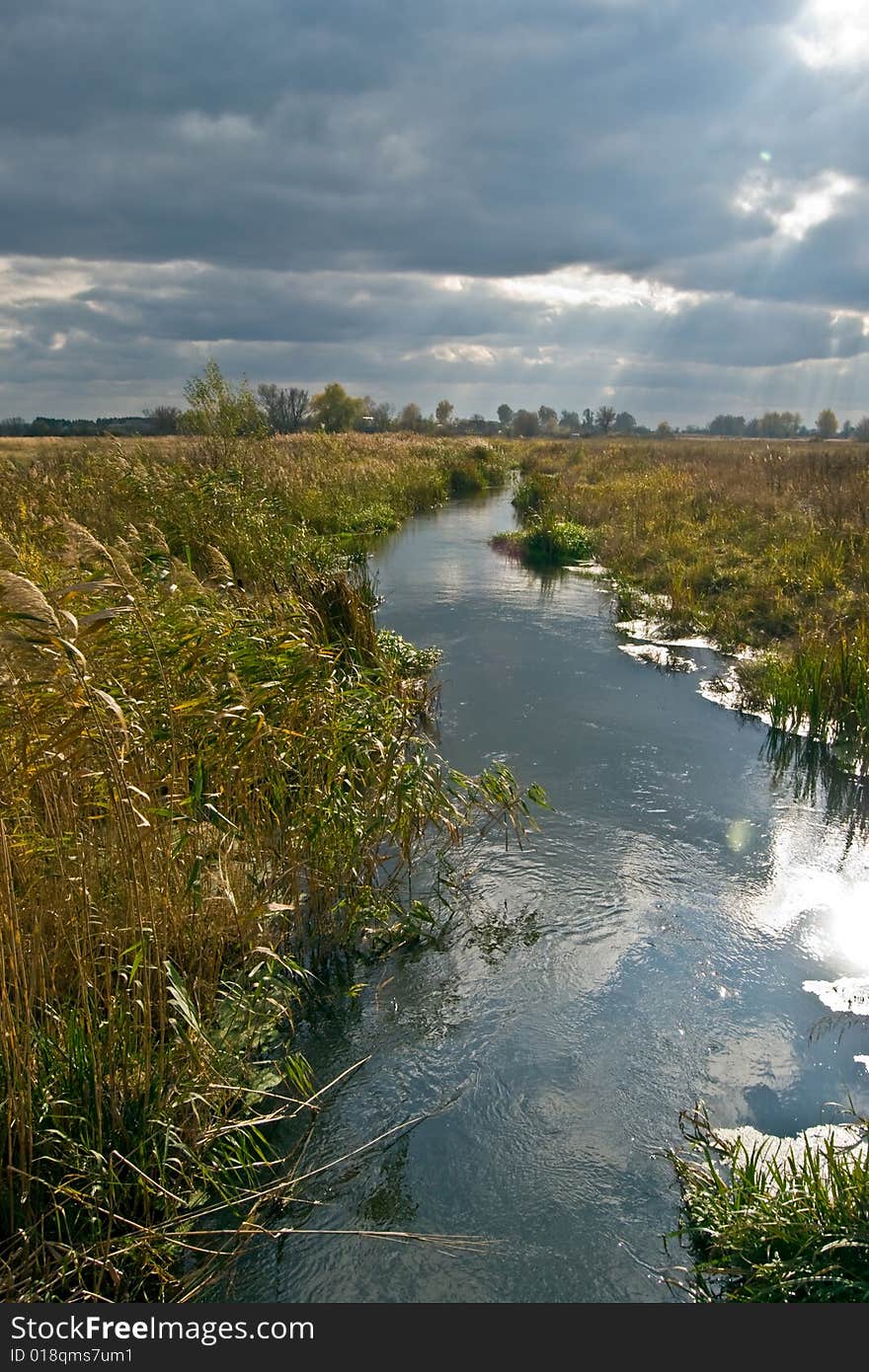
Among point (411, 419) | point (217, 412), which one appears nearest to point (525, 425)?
point (411, 419)

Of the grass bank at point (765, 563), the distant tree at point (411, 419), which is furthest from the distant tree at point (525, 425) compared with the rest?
the grass bank at point (765, 563)

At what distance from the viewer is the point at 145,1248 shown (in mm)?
3211

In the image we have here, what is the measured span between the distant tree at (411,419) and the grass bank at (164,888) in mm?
92452

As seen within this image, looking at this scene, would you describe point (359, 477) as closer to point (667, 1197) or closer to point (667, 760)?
point (667, 760)

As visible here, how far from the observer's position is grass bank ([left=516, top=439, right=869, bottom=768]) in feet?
31.0

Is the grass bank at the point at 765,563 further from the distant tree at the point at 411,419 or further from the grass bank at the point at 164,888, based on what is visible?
the distant tree at the point at 411,419

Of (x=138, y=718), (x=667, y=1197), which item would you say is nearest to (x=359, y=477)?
(x=138, y=718)

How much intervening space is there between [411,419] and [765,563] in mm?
94169

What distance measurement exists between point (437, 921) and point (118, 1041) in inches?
103

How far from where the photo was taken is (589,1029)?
15.8ft

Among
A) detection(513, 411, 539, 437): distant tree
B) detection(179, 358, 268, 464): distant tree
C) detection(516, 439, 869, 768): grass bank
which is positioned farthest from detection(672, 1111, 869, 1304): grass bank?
detection(513, 411, 539, 437): distant tree

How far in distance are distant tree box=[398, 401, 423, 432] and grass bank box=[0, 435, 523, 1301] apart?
303ft

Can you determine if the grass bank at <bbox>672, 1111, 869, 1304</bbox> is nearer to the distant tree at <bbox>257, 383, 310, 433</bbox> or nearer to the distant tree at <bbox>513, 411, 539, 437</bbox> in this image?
the distant tree at <bbox>257, 383, 310, 433</bbox>

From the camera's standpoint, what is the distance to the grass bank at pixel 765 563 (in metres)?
9.46
